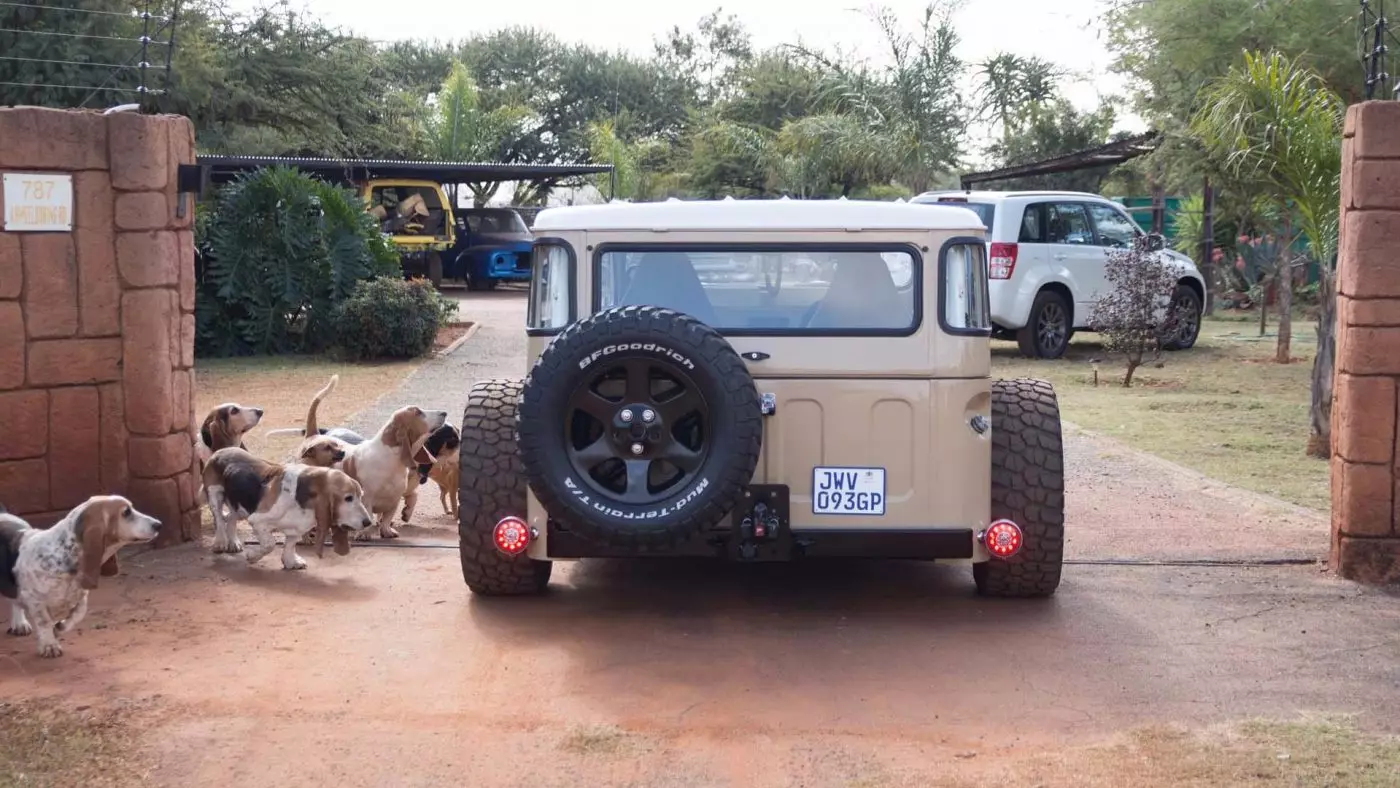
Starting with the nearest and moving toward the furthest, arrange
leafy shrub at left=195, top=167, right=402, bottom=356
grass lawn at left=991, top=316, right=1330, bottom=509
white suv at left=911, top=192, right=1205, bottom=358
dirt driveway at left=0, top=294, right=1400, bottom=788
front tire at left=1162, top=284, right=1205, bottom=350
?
dirt driveway at left=0, top=294, right=1400, bottom=788 → grass lawn at left=991, top=316, right=1330, bottom=509 → white suv at left=911, top=192, right=1205, bottom=358 → leafy shrub at left=195, top=167, right=402, bottom=356 → front tire at left=1162, top=284, right=1205, bottom=350

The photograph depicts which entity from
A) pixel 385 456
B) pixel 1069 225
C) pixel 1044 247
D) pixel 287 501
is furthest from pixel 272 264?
pixel 287 501

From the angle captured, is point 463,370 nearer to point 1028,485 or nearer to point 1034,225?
point 1034,225

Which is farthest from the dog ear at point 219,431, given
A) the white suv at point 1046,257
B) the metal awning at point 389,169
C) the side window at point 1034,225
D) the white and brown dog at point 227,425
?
the metal awning at point 389,169

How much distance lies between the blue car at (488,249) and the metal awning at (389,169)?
0.88 m

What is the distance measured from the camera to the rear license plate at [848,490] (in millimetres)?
6504

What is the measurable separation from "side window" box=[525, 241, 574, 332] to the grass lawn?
17.0 feet

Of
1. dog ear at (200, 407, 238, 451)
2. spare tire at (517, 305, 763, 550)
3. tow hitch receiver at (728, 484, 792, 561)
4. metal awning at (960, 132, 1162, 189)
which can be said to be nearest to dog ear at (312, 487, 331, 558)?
dog ear at (200, 407, 238, 451)

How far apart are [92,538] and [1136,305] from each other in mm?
12057

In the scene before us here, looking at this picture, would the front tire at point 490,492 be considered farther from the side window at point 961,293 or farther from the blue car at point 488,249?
the blue car at point 488,249

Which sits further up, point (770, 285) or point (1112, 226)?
point (1112, 226)

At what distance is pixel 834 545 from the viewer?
6.48 metres

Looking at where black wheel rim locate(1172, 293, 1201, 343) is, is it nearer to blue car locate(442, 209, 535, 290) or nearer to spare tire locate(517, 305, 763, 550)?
blue car locate(442, 209, 535, 290)

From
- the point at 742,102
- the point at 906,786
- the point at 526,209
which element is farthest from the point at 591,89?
the point at 906,786

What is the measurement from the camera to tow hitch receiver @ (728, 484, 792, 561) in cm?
636
